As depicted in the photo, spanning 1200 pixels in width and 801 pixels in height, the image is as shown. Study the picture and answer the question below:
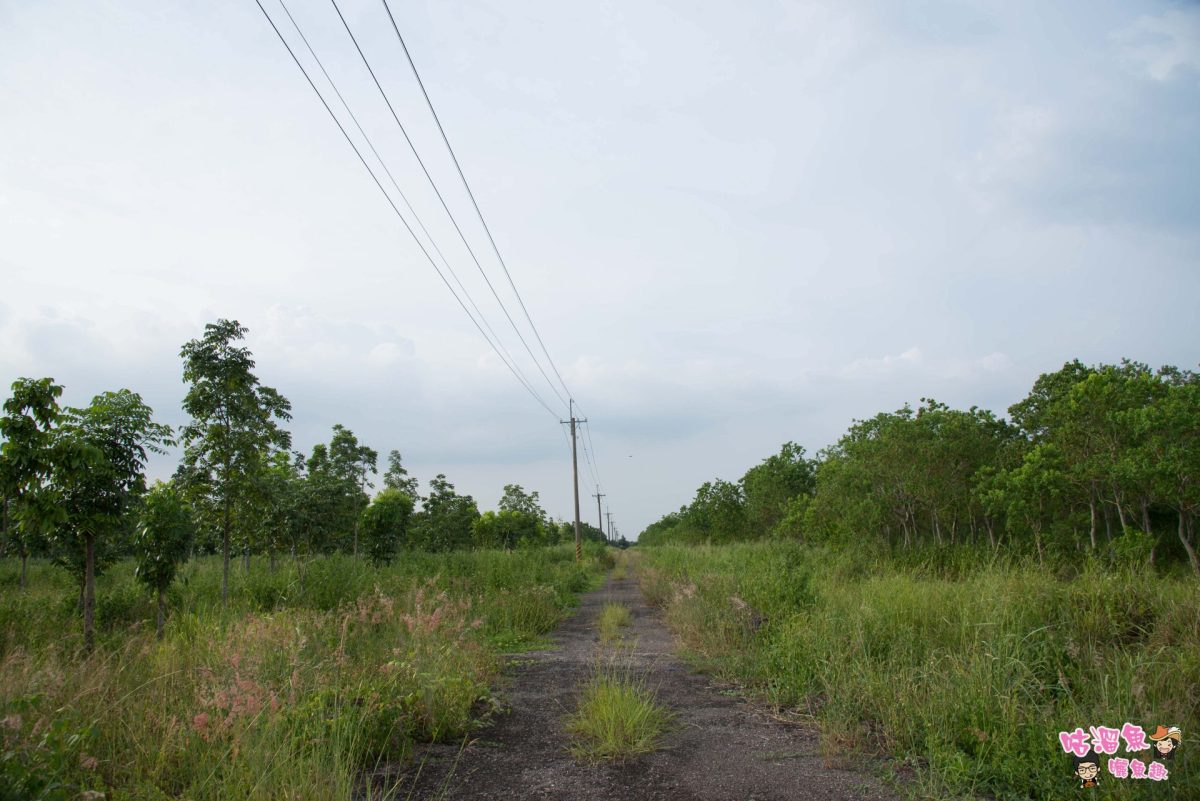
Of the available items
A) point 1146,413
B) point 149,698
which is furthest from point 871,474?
point 149,698

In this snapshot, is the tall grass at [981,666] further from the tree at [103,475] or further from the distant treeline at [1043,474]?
the tree at [103,475]

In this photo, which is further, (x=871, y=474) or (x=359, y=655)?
(x=871, y=474)

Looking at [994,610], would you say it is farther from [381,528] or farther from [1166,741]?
[381,528]

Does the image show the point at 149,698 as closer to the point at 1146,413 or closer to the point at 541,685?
the point at 541,685

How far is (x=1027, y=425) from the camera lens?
18672 mm

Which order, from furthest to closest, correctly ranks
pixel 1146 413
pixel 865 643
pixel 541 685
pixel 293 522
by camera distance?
pixel 293 522 → pixel 1146 413 → pixel 541 685 → pixel 865 643

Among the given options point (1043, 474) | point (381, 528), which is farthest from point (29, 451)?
point (1043, 474)

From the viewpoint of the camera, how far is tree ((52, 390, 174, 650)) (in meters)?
7.51

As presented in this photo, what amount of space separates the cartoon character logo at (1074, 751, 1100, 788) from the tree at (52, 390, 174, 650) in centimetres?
871

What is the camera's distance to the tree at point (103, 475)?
7.51 m

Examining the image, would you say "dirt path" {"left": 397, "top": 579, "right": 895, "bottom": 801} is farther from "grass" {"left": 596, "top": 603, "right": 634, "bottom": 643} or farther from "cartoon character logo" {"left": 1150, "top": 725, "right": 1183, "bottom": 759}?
"grass" {"left": 596, "top": 603, "right": 634, "bottom": 643}

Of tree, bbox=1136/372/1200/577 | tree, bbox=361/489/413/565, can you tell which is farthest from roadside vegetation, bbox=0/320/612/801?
tree, bbox=1136/372/1200/577

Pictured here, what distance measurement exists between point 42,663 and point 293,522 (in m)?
11.0

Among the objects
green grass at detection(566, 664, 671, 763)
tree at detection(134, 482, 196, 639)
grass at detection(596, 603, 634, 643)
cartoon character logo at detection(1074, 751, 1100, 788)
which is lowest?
grass at detection(596, 603, 634, 643)
